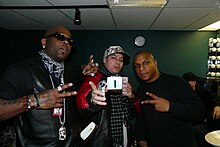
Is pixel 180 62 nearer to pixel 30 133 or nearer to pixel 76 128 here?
pixel 76 128

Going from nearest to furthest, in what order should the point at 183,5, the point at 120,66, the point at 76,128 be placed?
the point at 76,128 → the point at 120,66 → the point at 183,5

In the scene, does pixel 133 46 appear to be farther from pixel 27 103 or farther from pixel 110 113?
pixel 27 103

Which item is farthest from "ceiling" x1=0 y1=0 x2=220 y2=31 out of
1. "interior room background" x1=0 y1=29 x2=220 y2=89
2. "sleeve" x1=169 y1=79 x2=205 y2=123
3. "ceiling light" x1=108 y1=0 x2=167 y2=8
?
"sleeve" x1=169 y1=79 x2=205 y2=123

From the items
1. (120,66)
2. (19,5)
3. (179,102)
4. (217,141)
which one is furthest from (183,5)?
(19,5)

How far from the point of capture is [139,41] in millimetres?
3973

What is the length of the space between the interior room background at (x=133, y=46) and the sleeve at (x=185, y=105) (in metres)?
2.22

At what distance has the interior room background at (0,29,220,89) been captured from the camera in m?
3.92

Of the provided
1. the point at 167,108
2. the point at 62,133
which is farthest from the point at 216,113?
the point at 62,133

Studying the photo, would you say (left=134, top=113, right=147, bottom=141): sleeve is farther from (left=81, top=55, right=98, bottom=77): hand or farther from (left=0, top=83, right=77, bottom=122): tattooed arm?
(left=0, top=83, right=77, bottom=122): tattooed arm

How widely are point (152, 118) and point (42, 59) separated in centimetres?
115

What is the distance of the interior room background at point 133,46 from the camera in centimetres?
392

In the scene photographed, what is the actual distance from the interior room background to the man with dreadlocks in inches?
79.2

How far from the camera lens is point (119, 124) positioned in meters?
1.87

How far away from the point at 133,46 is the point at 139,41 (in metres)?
0.16
